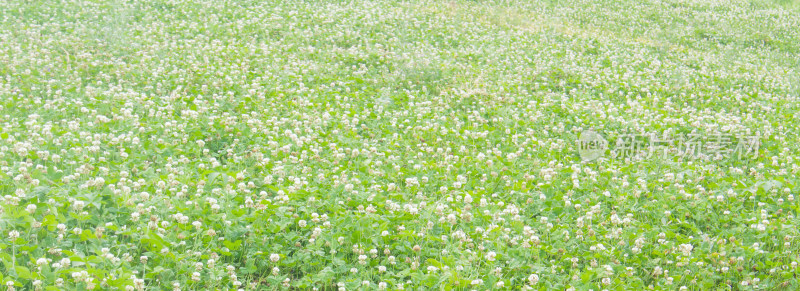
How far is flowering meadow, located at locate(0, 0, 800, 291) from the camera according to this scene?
17.1 ft

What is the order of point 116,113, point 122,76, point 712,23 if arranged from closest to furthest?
1. point 116,113
2. point 122,76
3. point 712,23

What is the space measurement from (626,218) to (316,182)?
3.12 meters

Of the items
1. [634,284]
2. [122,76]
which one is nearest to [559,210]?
[634,284]

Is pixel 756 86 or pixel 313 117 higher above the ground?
pixel 313 117

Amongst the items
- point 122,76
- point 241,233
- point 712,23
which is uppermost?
point 241,233

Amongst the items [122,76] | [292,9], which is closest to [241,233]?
[122,76]

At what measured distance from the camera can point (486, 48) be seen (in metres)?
14.5

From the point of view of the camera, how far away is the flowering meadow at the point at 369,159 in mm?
5207

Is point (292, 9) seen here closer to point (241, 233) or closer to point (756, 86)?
point (756, 86)

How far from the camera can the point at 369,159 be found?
7.59 metres

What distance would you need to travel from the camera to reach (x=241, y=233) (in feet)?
17.9

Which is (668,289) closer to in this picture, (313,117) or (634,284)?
(634,284)

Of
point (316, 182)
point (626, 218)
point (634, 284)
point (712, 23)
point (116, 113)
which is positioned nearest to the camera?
point (634, 284)

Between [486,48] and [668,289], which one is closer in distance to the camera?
[668,289]
